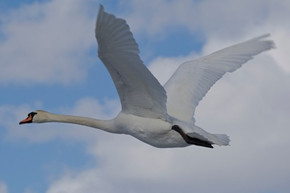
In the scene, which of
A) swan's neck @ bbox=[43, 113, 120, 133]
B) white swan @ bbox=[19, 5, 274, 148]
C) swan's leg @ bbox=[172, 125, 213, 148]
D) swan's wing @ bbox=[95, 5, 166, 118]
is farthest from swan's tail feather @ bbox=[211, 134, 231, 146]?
swan's neck @ bbox=[43, 113, 120, 133]

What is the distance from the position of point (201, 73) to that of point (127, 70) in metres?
3.69

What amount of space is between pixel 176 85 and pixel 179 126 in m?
2.40

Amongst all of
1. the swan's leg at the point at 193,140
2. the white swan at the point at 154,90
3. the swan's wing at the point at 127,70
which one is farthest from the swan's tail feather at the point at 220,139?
the swan's wing at the point at 127,70

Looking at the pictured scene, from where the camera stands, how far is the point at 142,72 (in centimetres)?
1015

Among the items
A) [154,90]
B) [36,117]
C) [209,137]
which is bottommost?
[209,137]

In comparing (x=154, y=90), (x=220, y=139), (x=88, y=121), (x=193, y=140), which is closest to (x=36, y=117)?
(x=88, y=121)

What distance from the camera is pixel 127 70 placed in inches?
401

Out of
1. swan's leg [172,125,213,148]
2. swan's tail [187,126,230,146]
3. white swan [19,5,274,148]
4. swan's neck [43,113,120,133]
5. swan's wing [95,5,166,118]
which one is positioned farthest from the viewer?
swan's neck [43,113,120,133]

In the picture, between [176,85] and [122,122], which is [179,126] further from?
[176,85]

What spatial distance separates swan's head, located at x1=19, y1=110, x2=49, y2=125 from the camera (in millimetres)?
12844

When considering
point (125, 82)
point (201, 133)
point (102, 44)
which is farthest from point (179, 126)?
point (102, 44)

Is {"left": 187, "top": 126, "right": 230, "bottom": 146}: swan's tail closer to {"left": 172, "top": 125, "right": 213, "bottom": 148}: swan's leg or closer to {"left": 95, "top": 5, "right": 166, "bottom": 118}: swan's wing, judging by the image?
{"left": 172, "top": 125, "right": 213, "bottom": 148}: swan's leg

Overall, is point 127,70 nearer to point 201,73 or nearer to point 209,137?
point 209,137

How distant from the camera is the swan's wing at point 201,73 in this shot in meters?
12.9
